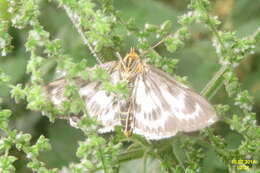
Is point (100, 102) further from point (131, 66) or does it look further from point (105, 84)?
point (105, 84)

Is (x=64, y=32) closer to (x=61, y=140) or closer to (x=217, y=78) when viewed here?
(x=61, y=140)

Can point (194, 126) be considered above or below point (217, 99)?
below

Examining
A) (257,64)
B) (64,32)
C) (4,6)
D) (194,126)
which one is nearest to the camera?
(194,126)

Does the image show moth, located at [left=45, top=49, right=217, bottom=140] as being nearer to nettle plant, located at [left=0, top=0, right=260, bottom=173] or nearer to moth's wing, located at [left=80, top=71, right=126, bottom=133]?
moth's wing, located at [left=80, top=71, right=126, bottom=133]

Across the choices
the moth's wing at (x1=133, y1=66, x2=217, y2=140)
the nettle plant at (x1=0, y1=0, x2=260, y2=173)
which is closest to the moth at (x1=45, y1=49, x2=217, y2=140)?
the moth's wing at (x1=133, y1=66, x2=217, y2=140)

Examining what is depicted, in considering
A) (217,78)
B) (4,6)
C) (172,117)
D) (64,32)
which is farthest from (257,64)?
(4,6)

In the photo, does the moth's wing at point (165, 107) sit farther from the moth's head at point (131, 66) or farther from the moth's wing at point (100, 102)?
the moth's wing at point (100, 102)

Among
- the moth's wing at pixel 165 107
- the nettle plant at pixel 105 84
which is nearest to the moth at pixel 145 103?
the moth's wing at pixel 165 107
